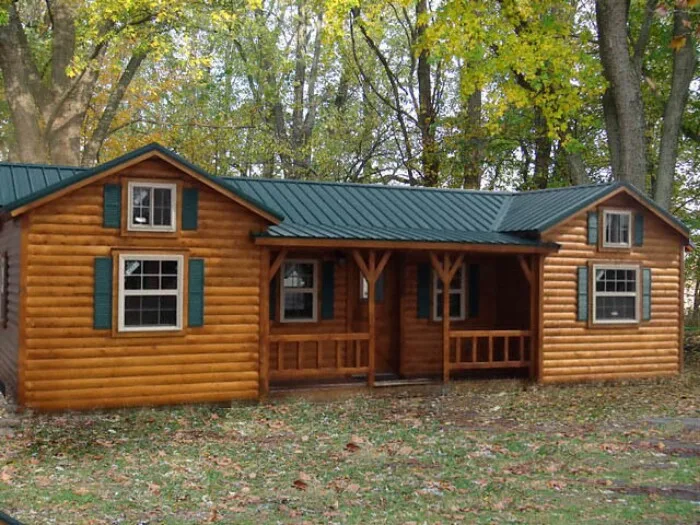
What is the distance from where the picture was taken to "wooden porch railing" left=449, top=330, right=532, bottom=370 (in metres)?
17.1

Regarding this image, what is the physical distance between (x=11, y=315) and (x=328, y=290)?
6011 mm

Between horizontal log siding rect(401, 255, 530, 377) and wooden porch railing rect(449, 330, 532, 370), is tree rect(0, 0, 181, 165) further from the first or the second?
wooden porch railing rect(449, 330, 532, 370)

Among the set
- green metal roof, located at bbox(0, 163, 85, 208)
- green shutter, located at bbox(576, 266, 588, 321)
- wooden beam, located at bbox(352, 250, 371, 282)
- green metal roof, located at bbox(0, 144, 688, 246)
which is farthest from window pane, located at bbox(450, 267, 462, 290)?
green metal roof, located at bbox(0, 163, 85, 208)

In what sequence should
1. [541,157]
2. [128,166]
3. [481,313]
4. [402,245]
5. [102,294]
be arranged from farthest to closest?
[541,157]
[481,313]
[402,245]
[128,166]
[102,294]

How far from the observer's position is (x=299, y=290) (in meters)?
17.2

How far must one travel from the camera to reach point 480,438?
12.3m

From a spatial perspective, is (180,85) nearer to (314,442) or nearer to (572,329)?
(572,329)

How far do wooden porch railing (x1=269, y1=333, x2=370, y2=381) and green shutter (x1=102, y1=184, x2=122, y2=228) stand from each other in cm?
336

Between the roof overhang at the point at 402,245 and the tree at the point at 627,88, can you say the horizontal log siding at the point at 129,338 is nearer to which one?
the roof overhang at the point at 402,245

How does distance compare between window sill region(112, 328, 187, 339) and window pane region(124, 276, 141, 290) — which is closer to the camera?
window sill region(112, 328, 187, 339)

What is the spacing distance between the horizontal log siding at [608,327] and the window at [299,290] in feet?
15.6

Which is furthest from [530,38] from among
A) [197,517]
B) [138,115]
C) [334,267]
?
[138,115]

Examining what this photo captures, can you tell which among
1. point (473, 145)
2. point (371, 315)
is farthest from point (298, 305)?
point (473, 145)

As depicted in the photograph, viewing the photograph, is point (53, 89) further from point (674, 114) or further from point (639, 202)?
point (674, 114)
